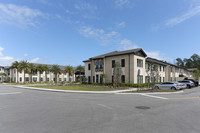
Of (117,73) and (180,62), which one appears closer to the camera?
(117,73)

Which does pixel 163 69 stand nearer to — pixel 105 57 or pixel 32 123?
pixel 105 57

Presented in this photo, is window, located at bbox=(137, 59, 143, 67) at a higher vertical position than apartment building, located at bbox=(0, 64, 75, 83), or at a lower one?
higher

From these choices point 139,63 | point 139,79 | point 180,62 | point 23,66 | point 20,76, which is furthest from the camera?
point 180,62

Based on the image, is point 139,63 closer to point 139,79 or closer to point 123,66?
point 139,79

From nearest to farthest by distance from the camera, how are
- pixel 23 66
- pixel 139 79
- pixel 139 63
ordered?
pixel 139 79, pixel 139 63, pixel 23 66

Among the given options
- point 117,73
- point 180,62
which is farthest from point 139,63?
point 180,62

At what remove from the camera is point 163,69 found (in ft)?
144

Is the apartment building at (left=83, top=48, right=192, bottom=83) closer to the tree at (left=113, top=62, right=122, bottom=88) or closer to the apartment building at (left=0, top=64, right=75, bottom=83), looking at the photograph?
the tree at (left=113, top=62, right=122, bottom=88)

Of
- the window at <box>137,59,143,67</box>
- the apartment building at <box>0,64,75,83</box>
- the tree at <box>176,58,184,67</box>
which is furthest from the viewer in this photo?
the tree at <box>176,58,184,67</box>

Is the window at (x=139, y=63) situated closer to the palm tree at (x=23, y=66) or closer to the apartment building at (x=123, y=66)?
the apartment building at (x=123, y=66)

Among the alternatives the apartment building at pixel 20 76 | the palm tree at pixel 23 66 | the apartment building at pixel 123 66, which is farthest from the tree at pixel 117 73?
the apartment building at pixel 20 76

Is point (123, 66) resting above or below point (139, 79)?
above

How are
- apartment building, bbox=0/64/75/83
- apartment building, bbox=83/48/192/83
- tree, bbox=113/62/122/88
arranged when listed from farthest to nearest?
apartment building, bbox=0/64/75/83 < apartment building, bbox=83/48/192/83 < tree, bbox=113/62/122/88

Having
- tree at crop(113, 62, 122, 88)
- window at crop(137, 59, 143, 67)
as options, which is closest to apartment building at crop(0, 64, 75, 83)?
tree at crop(113, 62, 122, 88)
